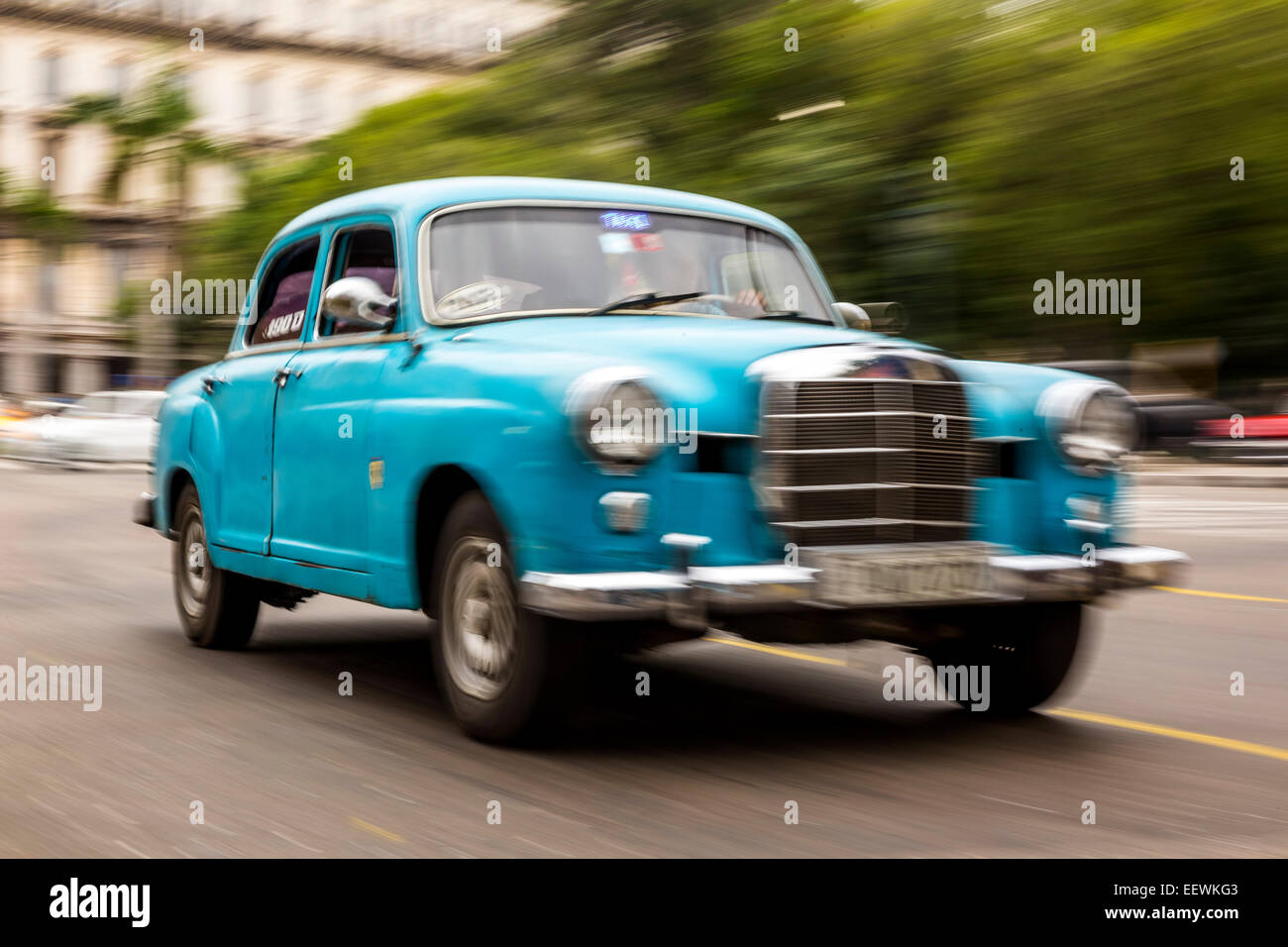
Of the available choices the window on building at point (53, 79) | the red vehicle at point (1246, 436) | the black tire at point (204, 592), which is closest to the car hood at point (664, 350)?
the black tire at point (204, 592)

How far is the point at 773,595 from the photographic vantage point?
5332 mm

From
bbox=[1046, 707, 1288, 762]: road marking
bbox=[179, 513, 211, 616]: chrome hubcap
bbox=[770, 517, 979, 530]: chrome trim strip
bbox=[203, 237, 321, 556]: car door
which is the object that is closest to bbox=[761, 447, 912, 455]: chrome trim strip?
bbox=[770, 517, 979, 530]: chrome trim strip

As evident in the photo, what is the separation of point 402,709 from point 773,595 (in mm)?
2034

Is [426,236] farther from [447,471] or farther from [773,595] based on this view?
[773,595]

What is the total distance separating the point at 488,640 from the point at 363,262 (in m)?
2.17

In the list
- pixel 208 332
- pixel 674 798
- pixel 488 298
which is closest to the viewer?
pixel 674 798

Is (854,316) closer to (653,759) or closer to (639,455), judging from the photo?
(639,455)

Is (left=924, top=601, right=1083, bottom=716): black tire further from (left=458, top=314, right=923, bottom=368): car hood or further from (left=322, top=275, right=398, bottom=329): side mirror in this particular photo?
(left=322, top=275, right=398, bottom=329): side mirror

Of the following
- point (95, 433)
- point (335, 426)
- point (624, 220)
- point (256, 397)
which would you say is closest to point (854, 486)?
point (624, 220)

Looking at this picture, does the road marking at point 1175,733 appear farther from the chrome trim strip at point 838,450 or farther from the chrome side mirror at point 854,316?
the chrome side mirror at point 854,316

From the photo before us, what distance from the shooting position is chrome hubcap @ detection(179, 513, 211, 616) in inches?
338

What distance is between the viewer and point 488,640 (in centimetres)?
582

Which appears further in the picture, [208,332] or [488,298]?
[208,332]
